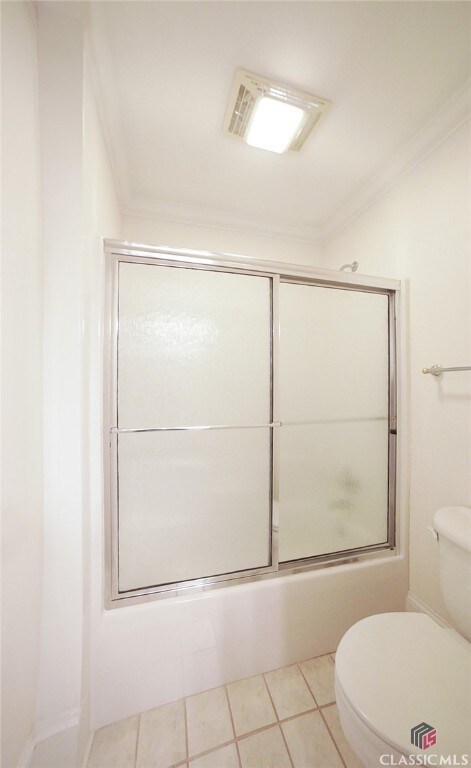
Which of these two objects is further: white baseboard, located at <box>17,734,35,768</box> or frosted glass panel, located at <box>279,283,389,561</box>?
frosted glass panel, located at <box>279,283,389,561</box>

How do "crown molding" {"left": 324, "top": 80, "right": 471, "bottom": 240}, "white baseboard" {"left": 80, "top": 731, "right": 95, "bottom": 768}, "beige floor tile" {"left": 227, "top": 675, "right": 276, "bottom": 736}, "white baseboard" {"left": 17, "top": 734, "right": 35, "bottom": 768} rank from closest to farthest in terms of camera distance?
"white baseboard" {"left": 17, "top": 734, "right": 35, "bottom": 768} → "white baseboard" {"left": 80, "top": 731, "right": 95, "bottom": 768} → "beige floor tile" {"left": 227, "top": 675, "right": 276, "bottom": 736} → "crown molding" {"left": 324, "top": 80, "right": 471, "bottom": 240}

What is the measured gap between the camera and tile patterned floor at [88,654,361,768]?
90cm

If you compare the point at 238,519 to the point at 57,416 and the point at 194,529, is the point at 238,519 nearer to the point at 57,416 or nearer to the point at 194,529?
the point at 194,529

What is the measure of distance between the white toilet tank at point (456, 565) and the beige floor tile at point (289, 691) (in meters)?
0.64

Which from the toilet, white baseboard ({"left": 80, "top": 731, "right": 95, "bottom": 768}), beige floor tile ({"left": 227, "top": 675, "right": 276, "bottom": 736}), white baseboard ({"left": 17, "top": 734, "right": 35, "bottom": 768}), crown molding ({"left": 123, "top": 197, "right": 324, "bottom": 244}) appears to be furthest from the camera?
crown molding ({"left": 123, "top": 197, "right": 324, "bottom": 244})

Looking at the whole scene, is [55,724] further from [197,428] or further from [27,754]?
[197,428]

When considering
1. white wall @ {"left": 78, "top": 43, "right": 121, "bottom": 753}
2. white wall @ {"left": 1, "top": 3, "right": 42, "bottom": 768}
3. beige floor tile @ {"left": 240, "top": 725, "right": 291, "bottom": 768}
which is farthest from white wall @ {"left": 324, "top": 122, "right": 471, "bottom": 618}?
white wall @ {"left": 1, "top": 3, "right": 42, "bottom": 768}

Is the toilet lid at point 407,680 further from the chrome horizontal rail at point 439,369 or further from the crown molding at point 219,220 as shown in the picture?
the crown molding at point 219,220

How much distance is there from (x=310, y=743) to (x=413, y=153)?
7.92 feet

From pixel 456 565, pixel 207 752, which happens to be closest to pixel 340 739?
pixel 207 752

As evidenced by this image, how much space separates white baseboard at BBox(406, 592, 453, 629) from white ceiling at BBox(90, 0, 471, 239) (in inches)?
84.3

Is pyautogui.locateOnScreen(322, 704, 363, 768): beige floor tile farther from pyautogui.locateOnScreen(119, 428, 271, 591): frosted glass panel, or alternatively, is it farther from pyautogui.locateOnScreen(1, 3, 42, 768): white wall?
pyautogui.locateOnScreen(1, 3, 42, 768): white wall

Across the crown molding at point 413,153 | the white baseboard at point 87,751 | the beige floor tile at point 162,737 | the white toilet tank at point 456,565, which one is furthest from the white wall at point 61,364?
the crown molding at point 413,153

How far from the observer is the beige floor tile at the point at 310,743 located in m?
0.90
